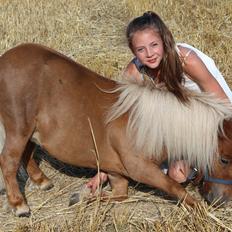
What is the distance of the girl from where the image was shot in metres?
3.20

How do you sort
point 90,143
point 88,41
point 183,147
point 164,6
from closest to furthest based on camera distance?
point 183,147, point 90,143, point 88,41, point 164,6

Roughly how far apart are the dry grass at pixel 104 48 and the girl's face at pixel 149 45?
1.06ft

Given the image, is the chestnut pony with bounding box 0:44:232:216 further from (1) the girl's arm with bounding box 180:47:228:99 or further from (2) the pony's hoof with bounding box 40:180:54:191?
(2) the pony's hoof with bounding box 40:180:54:191

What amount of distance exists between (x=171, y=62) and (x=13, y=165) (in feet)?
4.08

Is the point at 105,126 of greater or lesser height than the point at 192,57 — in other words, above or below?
below

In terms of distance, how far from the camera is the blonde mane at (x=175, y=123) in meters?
2.97

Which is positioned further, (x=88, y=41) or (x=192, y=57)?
(x=88, y=41)

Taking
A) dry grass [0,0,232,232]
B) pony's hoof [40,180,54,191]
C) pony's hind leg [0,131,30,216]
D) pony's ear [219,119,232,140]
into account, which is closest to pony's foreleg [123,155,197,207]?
dry grass [0,0,232,232]

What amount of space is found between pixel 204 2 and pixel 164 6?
0.66 metres

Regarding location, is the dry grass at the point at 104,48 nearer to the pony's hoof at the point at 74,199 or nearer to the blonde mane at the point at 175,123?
the pony's hoof at the point at 74,199

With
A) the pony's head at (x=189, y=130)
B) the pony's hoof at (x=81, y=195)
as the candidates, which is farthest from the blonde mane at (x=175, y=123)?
the pony's hoof at (x=81, y=195)

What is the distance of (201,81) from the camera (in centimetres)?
331

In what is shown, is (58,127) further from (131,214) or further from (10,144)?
(131,214)

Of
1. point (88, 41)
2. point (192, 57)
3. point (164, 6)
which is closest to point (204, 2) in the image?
point (164, 6)
